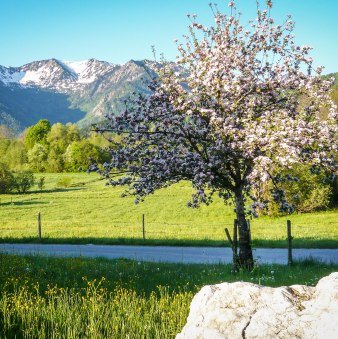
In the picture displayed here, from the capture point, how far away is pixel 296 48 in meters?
16.8

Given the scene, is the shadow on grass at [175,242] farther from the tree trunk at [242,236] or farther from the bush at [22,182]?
the bush at [22,182]

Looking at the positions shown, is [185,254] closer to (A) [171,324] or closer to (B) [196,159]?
(B) [196,159]

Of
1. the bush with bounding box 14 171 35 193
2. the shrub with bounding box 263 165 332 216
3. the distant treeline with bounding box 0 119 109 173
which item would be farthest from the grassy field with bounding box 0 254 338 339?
the distant treeline with bounding box 0 119 109 173

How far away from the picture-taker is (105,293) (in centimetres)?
1023

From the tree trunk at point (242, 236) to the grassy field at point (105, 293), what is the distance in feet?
2.36

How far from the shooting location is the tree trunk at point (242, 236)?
17.2 m

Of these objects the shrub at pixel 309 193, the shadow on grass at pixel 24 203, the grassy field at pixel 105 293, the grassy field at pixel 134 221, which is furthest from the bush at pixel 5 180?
the grassy field at pixel 105 293

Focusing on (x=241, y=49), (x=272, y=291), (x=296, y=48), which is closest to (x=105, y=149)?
(x=241, y=49)

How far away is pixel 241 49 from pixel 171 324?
36.6 ft

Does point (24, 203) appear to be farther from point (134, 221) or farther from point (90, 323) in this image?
point (90, 323)

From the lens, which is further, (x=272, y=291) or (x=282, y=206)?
(x=282, y=206)

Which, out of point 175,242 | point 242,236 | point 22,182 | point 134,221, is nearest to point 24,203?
point 22,182

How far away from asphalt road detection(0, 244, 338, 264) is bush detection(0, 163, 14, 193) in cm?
6050

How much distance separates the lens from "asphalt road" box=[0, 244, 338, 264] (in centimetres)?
2242
